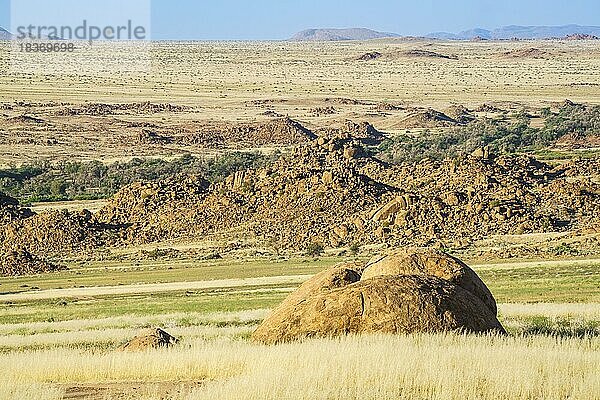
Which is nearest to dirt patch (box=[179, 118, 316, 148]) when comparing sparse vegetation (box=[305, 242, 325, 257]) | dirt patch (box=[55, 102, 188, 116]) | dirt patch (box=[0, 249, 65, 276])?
dirt patch (box=[55, 102, 188, 116])

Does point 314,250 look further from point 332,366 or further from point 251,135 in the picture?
point 251,135

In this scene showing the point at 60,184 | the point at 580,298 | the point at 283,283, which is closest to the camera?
the point at 580,298

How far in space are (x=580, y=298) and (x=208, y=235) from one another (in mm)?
28344

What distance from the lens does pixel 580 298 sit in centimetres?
2630

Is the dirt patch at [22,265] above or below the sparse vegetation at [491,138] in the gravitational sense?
below

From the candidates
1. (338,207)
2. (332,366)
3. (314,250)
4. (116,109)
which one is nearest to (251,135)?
(116,109)

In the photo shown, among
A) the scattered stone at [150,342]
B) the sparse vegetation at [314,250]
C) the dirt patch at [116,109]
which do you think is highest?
the dirt patch at [116,109]

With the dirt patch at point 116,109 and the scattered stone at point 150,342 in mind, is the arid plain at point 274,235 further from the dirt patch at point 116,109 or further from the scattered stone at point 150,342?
the dirt patch at point 116,109

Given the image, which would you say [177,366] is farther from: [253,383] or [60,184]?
[60,184]

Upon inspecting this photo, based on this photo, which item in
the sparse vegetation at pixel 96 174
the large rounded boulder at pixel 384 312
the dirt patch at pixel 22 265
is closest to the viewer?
the large rounded boulder at pixel 384 312

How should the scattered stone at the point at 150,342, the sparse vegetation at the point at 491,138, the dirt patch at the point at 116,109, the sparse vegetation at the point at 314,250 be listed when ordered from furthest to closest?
1. the dirt patch at the point at 116,109
2. the sparse vegetation at the point at 491,138
3. the sparse vegetation at the point at 314,250
4. the scattered stone at the point at 150,342

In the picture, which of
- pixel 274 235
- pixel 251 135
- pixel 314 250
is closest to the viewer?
pixel 314 250

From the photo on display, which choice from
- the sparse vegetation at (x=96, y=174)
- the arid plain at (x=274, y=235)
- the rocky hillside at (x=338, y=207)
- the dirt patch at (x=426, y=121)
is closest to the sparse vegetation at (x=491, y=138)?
the arid plain at (x=274, y=235)

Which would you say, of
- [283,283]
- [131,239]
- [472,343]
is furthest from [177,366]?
[131,239]
